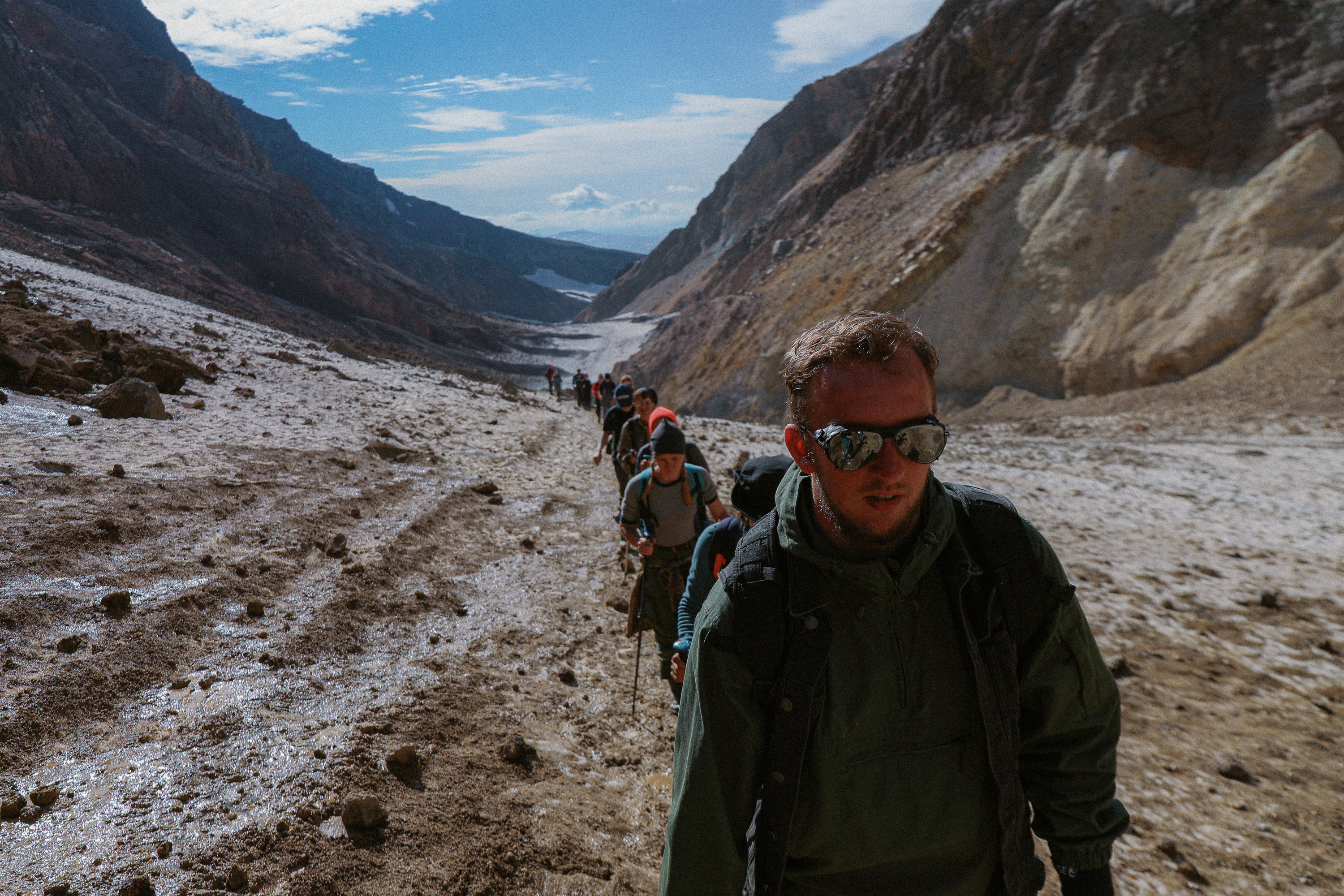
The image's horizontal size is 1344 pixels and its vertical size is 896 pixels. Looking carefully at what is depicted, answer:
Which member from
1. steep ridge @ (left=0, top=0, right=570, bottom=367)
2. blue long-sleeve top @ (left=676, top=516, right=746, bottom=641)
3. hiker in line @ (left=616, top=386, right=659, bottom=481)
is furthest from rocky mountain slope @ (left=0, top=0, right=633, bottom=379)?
blue long-sleeve top @ (left=676, top=516, right=746, bottom=641)

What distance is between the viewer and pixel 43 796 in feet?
10.4

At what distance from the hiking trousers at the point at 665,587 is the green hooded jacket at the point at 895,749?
3.10 meters

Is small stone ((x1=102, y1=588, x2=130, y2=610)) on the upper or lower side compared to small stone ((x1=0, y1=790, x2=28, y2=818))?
upper

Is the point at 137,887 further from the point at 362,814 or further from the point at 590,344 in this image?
the point at 590,344

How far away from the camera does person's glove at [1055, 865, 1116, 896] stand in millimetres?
1700

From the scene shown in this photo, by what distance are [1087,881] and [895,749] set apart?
0.62m

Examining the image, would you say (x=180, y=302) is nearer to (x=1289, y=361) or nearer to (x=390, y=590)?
(x=390, y=590)

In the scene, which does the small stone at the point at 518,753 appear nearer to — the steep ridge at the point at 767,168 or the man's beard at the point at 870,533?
the man's beard at the point at 870,533

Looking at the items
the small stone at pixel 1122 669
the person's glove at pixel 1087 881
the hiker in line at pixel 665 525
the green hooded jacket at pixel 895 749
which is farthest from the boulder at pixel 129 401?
the small stone at pixel 1122 669

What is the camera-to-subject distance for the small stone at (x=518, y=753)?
4.09 metres

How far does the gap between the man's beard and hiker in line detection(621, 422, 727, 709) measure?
3172mm

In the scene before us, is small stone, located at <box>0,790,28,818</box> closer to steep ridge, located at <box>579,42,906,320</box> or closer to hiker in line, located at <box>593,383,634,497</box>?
hiker in line, located at <box>593,383,634,497</box>

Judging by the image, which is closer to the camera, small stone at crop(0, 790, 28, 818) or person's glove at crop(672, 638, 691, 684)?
small stone at crop(0, 790, 28, 818)

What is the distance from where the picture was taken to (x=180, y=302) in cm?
2784
